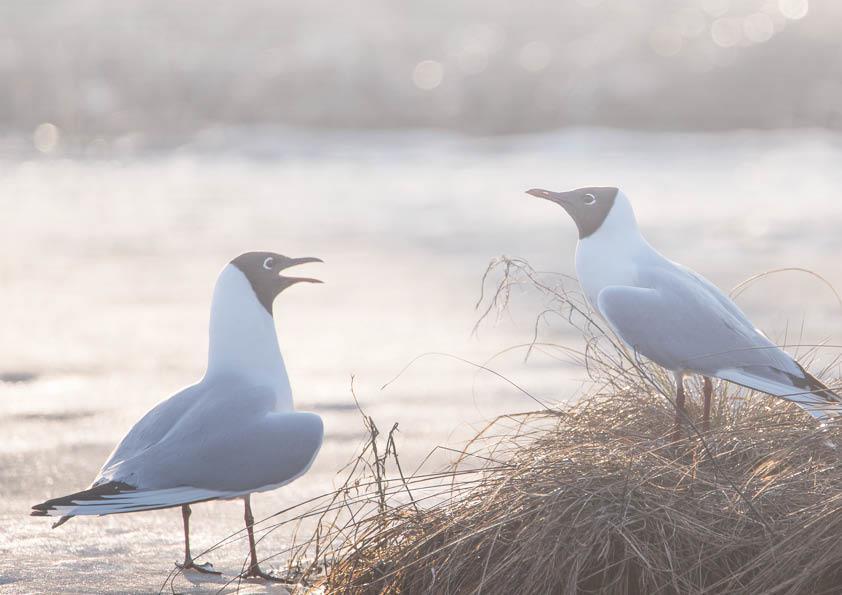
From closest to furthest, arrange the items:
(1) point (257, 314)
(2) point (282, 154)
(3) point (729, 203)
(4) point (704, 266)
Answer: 1. (1) point (257, 314)
2. (4) point (704, 266)
3. (3) point (729, 203)
4. (2) point (282, 154)

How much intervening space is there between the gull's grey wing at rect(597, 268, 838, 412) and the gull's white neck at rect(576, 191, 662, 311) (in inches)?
2.7

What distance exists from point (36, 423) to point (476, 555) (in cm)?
269

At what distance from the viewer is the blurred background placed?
5.30 metres

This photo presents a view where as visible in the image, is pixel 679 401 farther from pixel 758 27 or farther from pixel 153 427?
pixel 758 27

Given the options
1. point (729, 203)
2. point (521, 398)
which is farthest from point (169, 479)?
point (729, 203)

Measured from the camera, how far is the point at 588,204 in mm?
4203

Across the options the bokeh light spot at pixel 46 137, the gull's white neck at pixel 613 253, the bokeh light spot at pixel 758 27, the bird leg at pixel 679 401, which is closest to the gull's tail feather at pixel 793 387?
the bird leg at pixel 679 401

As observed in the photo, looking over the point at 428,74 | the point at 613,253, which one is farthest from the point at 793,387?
the point at 428,74

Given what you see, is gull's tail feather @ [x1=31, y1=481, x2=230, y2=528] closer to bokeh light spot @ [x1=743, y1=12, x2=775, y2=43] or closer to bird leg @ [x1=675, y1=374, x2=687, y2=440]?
bird leg @ [x1=675, y1=374, x2=687, y2=440]

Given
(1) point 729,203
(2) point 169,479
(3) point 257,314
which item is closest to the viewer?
(2) point 169,479

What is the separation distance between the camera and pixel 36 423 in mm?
5164

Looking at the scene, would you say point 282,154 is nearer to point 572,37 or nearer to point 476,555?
point 572,37

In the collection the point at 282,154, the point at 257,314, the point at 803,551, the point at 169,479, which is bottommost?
the point at 803,551

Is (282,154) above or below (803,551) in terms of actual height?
above
